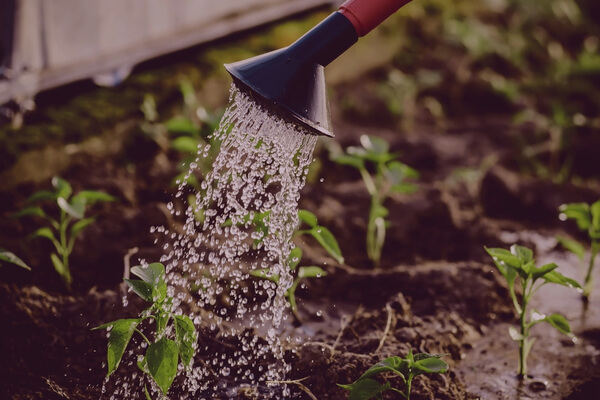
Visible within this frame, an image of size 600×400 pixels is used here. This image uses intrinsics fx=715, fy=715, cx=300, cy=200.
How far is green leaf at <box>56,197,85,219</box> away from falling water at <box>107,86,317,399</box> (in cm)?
33

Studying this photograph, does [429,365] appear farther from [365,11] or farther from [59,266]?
[59,266]

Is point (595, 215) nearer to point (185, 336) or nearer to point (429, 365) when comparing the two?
point (429, 365)

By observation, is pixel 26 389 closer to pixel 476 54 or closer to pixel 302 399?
pixel 302 399

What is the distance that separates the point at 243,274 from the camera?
8.91 ft

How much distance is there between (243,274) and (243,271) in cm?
1

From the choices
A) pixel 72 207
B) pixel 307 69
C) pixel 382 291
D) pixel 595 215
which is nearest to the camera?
pixel 307 69

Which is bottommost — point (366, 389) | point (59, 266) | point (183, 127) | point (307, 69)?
point (366, 389)

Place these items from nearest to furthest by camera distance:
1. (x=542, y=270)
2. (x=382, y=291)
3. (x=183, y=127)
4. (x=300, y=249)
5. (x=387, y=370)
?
(x=387, y=370) < (x=542, y=270) < (x=300, y=249) < (x=382, y=291) < (x=183, y=127)

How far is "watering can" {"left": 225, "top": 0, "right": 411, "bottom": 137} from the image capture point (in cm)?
175

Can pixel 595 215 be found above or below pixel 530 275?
above

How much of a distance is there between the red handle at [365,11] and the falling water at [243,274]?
12.0 inches

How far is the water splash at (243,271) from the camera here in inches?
80.9

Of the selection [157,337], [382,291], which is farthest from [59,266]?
[382,291]

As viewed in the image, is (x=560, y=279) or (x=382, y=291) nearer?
(x=560, y=279)
